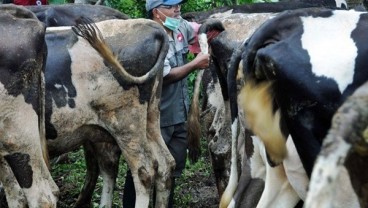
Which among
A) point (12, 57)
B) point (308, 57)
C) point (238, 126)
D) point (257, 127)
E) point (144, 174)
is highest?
point (308, 57)

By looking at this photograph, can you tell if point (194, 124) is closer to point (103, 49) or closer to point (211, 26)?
point (211, 26)

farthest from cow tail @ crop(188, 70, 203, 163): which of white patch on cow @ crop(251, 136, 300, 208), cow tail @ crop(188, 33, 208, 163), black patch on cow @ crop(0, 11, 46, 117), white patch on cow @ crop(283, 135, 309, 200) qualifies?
white patch on cow @ crop(283, 135, 309, 200)

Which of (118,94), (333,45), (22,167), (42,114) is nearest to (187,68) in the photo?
(118,94)

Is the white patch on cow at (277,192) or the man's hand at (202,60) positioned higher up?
the white patch on cow at (277,192)

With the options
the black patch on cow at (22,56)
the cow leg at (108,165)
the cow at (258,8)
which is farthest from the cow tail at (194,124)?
the black patch on cow at (22,56)

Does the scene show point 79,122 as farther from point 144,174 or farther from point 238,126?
point 238,126

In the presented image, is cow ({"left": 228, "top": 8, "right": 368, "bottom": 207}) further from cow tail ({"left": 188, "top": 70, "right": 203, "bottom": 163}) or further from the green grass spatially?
the green grass

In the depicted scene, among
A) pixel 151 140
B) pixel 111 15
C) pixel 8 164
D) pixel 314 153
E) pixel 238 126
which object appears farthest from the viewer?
pixel 111 15

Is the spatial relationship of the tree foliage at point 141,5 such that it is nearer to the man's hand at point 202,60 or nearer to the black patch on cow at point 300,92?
the man's hand at point 202,60

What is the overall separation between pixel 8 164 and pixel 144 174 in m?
1.51

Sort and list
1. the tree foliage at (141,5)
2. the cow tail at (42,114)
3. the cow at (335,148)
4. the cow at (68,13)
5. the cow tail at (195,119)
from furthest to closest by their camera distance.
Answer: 1. the tree foliage at (141,5)
2. the cow at (68,13)
3. the cow tail at (195,119)
4. the cow tail at (42,114)
5. the cow at (335,148)

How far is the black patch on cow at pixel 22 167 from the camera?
234 inches

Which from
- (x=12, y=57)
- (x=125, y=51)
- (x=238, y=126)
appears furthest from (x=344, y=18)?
(x=125, y=51)

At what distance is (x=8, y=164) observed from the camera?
6.05 metres
